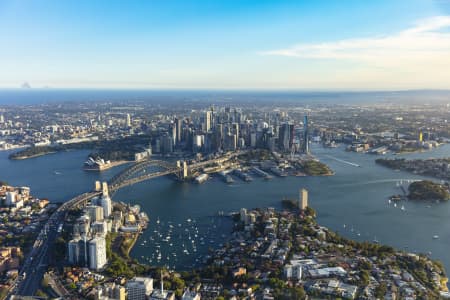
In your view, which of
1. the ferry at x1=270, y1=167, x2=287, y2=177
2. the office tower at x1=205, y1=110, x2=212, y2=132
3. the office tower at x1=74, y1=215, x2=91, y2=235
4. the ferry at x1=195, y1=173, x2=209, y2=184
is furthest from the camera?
the office tower at x1=205, y1=110, x2=212, y2=132

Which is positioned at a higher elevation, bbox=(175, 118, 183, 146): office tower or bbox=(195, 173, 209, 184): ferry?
bbox=(175, 118, 183, 146): office tower

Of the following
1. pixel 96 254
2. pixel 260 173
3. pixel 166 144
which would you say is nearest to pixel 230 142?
pixel 166 144

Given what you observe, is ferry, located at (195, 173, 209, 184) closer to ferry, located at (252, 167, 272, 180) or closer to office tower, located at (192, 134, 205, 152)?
ferry, located at (252, 167, 272, 180)

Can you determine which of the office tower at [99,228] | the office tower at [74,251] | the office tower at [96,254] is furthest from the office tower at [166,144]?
the office tower at [96,254]

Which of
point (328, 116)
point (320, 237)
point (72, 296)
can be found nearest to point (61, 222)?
point (72, 296)

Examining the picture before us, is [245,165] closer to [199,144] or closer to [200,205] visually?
[199,144]

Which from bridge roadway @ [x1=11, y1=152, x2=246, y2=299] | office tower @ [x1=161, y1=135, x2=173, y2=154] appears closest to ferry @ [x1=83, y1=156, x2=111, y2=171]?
bridge roadway @ [x1=11, y1=152, x2=246, y2=299]

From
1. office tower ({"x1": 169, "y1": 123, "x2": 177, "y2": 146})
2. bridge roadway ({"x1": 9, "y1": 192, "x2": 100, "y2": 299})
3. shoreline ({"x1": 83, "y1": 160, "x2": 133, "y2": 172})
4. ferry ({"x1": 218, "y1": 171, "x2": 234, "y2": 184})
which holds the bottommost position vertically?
bridge roadway ({"x1": 9, "y1": 192, "x2": 100, "y2": 299})
